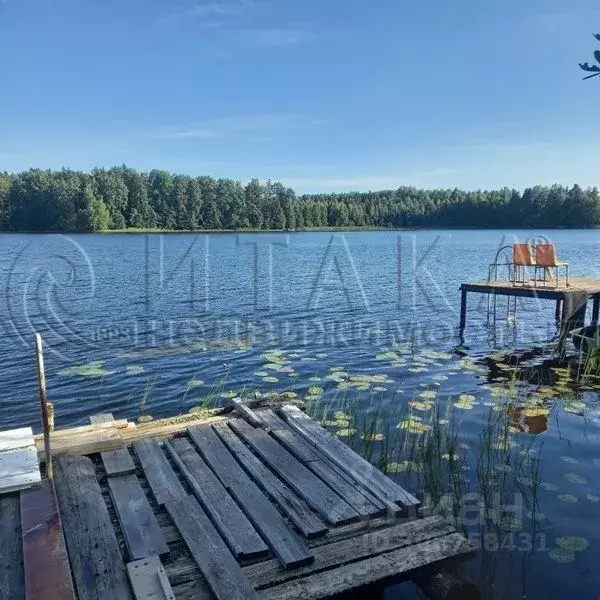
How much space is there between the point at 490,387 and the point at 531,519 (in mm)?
4866

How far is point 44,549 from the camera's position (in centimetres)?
336

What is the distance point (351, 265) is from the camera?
120ft

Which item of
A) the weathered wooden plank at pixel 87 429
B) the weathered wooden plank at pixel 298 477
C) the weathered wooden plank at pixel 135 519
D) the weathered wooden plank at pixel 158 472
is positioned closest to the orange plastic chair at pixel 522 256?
the weathered wooden plank at pixel 298 477

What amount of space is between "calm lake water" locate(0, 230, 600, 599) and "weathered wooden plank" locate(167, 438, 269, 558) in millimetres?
1342

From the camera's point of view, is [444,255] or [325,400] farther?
[444,255]

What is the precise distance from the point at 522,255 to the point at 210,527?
1337 cm

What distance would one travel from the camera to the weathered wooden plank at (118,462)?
4.66 metres

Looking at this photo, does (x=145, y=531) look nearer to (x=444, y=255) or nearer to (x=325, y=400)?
(x=325, y=400)

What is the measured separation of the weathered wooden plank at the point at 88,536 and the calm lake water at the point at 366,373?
218 cm

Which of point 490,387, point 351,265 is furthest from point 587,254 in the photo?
point 490,387

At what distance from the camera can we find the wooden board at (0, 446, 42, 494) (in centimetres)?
417

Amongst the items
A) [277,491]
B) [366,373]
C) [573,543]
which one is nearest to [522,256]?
[366,373]

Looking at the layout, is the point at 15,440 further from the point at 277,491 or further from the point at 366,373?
the point at 366,373

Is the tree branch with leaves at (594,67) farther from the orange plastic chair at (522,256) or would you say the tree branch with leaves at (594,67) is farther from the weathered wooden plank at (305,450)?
the orange plastic chair at (522,256)
